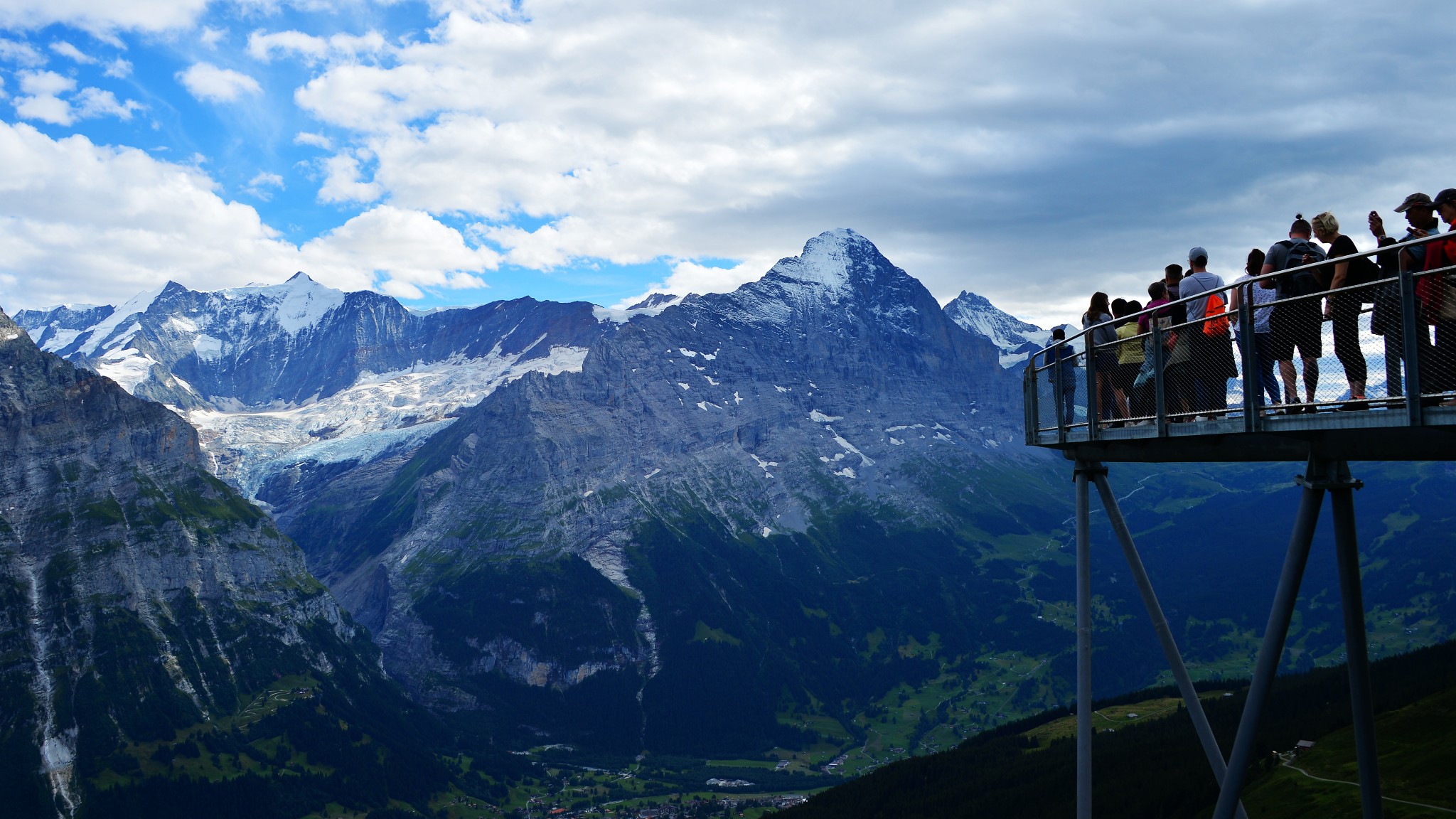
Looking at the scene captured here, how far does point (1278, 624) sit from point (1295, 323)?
4.98 m

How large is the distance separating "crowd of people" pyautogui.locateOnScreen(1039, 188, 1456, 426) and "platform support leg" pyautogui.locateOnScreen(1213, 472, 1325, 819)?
5.86 ft

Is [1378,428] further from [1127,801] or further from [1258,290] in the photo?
[1127,801]

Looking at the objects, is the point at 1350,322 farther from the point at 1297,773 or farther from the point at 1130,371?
the point at 1297,773

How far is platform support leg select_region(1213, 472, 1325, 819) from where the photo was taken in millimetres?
16844

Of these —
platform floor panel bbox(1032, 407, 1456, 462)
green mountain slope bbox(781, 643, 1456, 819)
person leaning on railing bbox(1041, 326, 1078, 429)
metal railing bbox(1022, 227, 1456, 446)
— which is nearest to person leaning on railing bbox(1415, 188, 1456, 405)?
metal railing bbox(1022, 227, 1456, 446)

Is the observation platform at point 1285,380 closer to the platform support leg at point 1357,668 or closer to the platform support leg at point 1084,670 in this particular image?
the platform support leg at point 1357,668

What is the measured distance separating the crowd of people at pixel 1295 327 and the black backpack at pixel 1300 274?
20 mm

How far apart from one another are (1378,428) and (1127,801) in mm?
173831

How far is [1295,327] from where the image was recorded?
60.5 ft

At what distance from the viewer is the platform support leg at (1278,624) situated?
55.3 ft

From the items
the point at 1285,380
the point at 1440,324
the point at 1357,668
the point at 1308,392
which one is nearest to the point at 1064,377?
the point at 1285,380

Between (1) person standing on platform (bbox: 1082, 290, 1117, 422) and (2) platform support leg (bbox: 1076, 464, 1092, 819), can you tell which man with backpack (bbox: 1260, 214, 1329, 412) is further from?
(2) platform support leg (bbox: 1076, 464, 1092, 819)

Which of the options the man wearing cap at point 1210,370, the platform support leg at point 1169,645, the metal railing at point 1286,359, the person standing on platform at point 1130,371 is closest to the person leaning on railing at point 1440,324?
the metal railing at point 1286,359

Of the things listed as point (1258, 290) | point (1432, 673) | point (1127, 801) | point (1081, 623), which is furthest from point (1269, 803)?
point (1258, 290)
